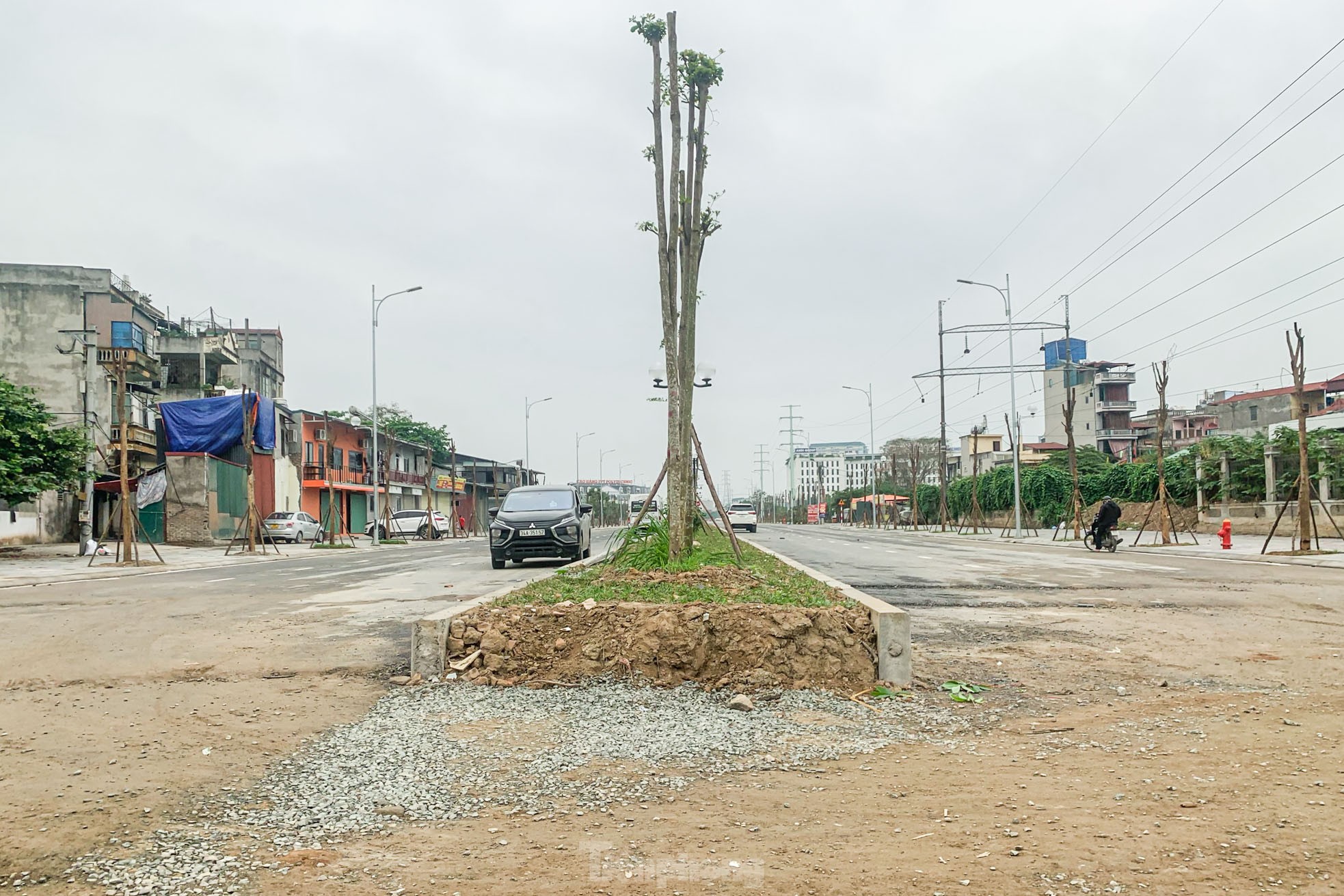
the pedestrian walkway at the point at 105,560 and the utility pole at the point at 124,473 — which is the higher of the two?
the utility pole at the point at 124,473

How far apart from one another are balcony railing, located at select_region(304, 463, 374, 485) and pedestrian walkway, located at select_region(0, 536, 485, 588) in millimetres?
15466

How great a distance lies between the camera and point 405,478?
7006 centimetres

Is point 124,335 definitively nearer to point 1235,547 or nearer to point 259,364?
point 259,364

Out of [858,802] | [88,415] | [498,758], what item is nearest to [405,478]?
[88,415]

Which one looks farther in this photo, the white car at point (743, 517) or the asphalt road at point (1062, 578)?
the white car at point (743, 517)

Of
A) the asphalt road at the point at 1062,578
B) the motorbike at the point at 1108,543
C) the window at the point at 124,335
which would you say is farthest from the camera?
the window at the point at 124,335

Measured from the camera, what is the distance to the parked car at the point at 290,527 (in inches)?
1500

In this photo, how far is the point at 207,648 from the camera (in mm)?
8242

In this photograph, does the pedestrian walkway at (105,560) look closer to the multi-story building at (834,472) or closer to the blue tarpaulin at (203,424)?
the blue tarpaulin at (203,424)

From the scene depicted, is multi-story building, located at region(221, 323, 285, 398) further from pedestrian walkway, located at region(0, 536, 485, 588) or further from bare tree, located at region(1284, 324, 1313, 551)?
bare tree, located at region(1284, 324, 1313, 551)

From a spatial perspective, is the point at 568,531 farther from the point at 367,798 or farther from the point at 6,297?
the point at 6,297

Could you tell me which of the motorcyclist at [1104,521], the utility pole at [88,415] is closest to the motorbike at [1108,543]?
the motorcyclist at [1104,521]

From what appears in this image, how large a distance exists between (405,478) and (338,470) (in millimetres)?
10667

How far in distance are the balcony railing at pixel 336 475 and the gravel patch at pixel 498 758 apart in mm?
43362
